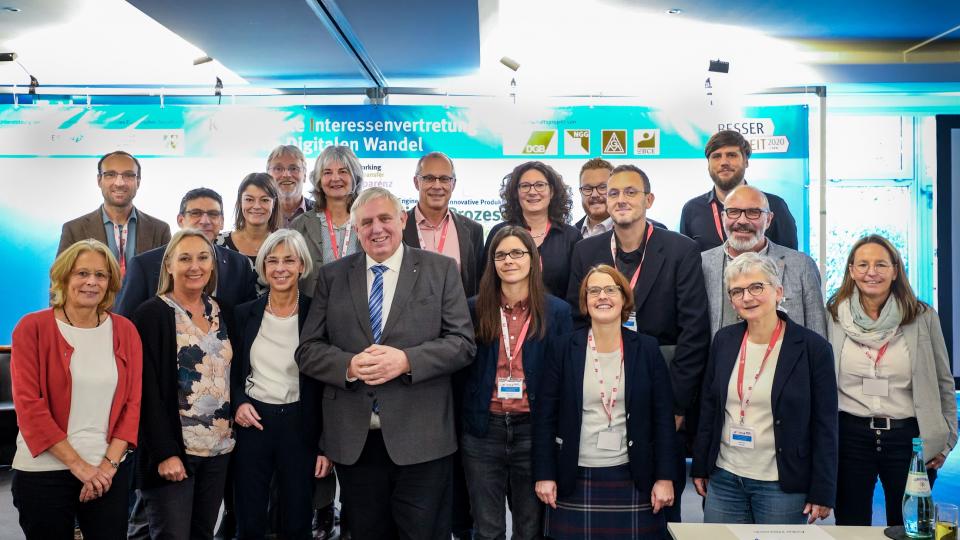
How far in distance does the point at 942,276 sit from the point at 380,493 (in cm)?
654

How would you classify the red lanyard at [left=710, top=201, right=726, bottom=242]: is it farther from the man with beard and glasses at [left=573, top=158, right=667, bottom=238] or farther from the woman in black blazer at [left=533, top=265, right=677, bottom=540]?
the woman in black blazer at [left=533, top=265, right=677, bottom=540]

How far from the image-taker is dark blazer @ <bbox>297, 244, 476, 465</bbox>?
3029mm

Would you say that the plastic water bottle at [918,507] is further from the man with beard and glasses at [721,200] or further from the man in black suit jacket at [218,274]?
the man in black suit jacket at [218,274]

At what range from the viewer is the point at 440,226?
4.17 metres

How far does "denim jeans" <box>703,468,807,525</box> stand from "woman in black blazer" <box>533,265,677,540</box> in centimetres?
17

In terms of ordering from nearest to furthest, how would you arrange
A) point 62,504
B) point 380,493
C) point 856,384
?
point 62,504, point 380,493, point 856,384

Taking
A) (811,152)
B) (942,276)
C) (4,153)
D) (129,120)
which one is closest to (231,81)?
(129,120)

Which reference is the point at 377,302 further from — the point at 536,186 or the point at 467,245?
the point at 536,186

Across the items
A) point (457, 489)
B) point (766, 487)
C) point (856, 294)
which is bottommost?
point (457, 489)

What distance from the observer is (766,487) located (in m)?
2.91

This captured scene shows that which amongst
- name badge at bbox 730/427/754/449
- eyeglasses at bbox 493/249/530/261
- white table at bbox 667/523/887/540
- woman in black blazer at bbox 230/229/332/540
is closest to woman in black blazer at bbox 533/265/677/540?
name badge at bbox 730/427/754/449

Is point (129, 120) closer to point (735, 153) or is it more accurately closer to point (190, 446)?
point (190, 446)

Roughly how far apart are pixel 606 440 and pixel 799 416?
73cm

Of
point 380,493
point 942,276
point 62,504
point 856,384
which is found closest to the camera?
point 62,504
